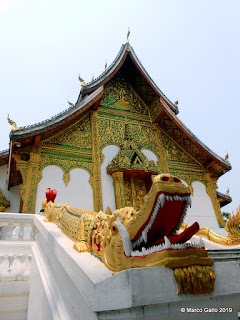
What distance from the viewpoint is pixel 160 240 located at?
41.4 inches

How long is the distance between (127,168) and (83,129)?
189cm

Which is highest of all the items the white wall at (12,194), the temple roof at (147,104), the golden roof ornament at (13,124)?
the temple roof at (147,104)

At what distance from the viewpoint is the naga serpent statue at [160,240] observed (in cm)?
87

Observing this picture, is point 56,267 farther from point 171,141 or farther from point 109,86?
point 109,86

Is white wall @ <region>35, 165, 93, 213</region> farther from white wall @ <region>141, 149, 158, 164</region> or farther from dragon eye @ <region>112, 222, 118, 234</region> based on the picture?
dragon eye @ <region>112, 222, 118, 234</region>

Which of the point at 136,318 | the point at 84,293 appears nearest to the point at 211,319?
the point at 136,318

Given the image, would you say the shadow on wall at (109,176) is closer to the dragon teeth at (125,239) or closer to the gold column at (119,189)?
the gold column at (119,189)

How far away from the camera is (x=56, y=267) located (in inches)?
65.9

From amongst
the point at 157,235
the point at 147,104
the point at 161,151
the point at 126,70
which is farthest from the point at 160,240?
the point at 126,70

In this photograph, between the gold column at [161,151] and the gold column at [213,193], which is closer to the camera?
the gold column at [213,193]

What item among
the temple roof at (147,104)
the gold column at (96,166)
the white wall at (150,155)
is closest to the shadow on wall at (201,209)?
the temple roof at (147,104)

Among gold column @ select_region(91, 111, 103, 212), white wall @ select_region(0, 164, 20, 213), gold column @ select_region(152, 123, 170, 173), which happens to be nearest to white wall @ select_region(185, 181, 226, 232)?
gold column @ select_region(152, 123, 170, 173)

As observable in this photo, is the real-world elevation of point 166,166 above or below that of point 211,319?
above

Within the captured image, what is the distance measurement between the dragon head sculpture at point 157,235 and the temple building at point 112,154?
4190 millimetres
